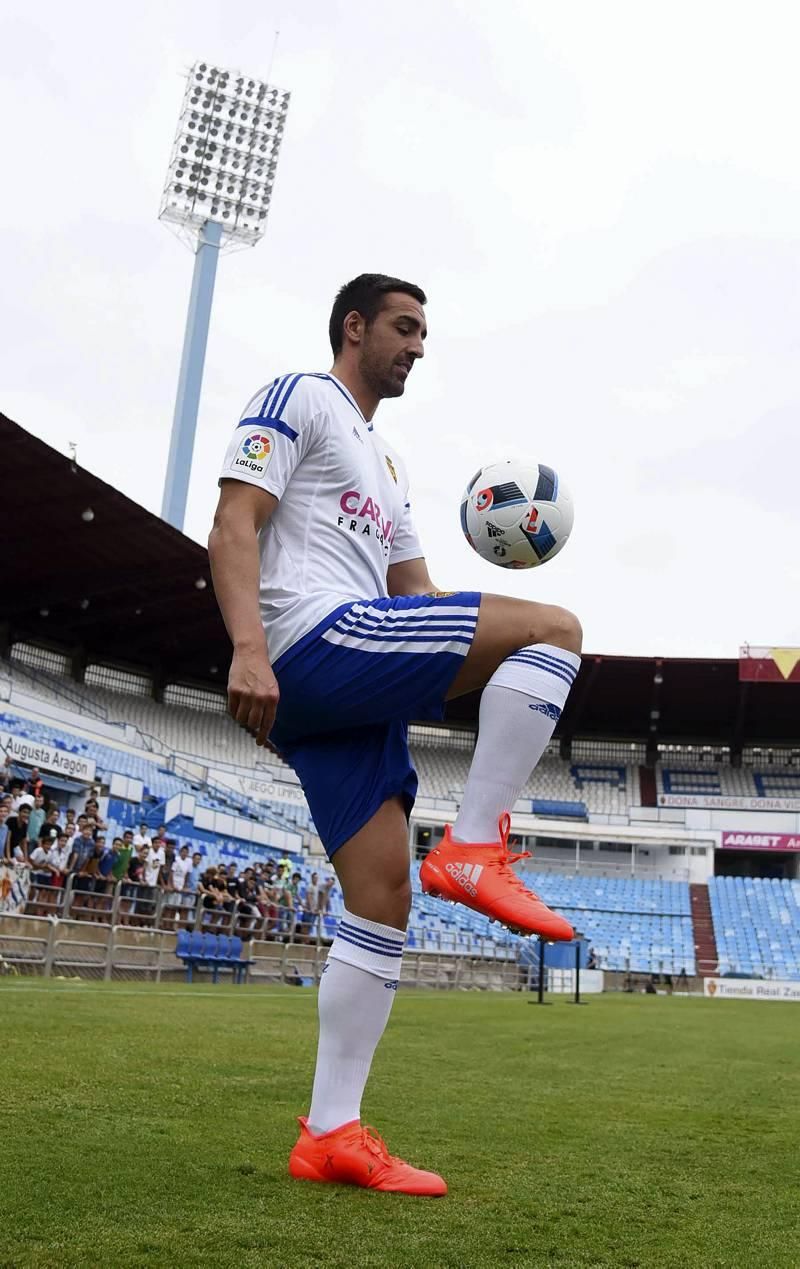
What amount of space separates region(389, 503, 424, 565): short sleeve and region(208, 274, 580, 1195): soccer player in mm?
339

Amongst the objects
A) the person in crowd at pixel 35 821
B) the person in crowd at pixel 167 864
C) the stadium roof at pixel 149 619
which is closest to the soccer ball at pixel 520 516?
the person in crowd at pixel 35 821

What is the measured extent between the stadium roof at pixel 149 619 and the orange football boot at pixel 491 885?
20799mm

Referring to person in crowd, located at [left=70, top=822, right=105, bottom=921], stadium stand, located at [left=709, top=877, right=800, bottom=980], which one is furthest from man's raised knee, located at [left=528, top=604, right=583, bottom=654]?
stadium stand, located at [left=709, top=877, right=800, bottom=980]

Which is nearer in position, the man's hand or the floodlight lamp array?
the man's hand

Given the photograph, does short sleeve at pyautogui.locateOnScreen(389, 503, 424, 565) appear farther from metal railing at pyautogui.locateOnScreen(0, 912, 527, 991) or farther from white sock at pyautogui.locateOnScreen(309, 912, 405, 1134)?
metal railing at pyautogui.locateOnScreen(0, 912, 527, 991)

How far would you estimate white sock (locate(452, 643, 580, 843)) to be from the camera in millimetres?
2594

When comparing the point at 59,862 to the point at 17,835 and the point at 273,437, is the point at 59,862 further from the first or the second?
the point at 273,437

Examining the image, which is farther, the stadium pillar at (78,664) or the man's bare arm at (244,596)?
the stadium pillar at (78,664)

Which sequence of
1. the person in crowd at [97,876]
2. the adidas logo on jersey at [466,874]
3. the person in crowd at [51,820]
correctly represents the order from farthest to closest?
the person in crowd at [51,820], the person in crowd at [97,876], the adidas logo on jersey at [466,874]

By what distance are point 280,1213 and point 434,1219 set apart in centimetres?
29

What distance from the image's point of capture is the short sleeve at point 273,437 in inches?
106

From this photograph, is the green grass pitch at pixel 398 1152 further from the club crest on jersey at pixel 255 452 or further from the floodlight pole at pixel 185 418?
the floodlight pole at pixel 185 418

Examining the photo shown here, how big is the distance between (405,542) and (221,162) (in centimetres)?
4527

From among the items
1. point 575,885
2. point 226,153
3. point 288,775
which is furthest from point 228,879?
point 226,153
